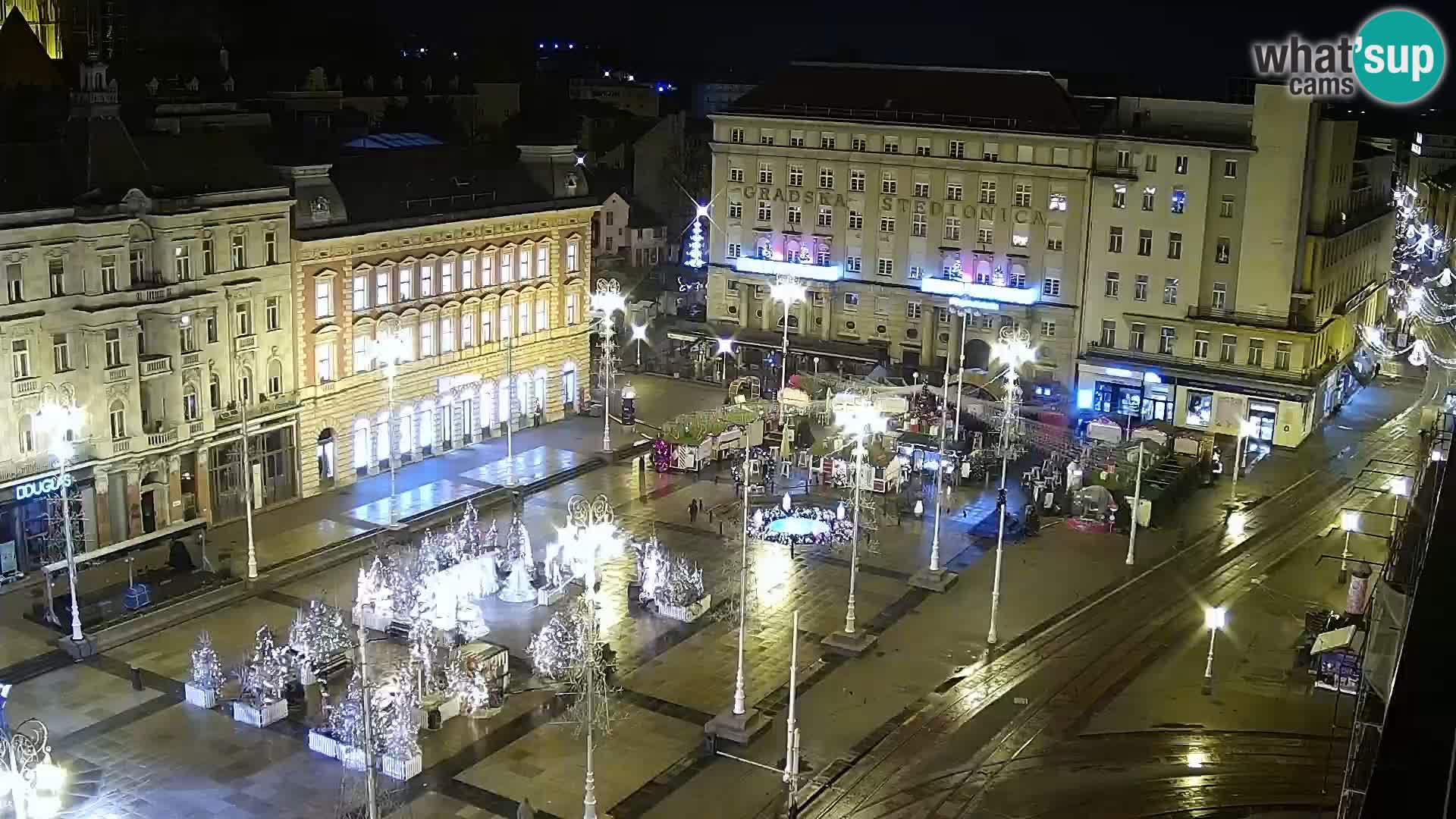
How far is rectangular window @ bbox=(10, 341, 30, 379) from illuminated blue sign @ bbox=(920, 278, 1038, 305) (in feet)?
174

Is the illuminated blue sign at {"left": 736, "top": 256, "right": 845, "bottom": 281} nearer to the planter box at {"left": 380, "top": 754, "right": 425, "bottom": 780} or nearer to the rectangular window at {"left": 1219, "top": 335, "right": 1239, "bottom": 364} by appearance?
the rectangular window at {"left": 1219, "top": 335, "right": 1239, "bottom": 364}

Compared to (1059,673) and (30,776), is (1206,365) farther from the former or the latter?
(30,776)

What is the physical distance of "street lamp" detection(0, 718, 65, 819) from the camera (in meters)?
35.6

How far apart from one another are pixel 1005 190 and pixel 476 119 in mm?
54472

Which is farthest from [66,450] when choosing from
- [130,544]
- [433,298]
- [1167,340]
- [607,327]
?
[1167,340]

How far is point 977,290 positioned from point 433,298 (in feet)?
112

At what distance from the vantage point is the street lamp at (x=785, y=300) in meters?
77.1

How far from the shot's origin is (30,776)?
120 ft

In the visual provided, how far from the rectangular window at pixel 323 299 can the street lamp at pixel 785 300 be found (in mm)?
22116

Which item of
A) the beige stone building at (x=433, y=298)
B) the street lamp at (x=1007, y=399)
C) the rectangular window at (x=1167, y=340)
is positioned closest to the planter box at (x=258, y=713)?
the beige stone building at (x=433, y=298)

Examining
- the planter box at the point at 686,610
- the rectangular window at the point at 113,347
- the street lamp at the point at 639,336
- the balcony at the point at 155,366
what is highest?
the rectangular window at the point at 113,347

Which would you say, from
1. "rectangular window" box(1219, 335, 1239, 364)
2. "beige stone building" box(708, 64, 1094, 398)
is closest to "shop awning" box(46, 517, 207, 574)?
"beige stone building" box(708, 64, 1094, 398)

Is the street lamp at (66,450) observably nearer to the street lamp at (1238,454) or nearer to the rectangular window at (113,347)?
the rectangular window at (113,347)

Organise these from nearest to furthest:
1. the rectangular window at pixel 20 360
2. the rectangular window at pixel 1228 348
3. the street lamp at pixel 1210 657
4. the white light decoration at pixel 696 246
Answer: the street lamp at pixel 1210 657 → the rectangular window at pixel 20 360 → the rectangular window at pixel 1228 348 → the white light decoration at pixel 696 246
